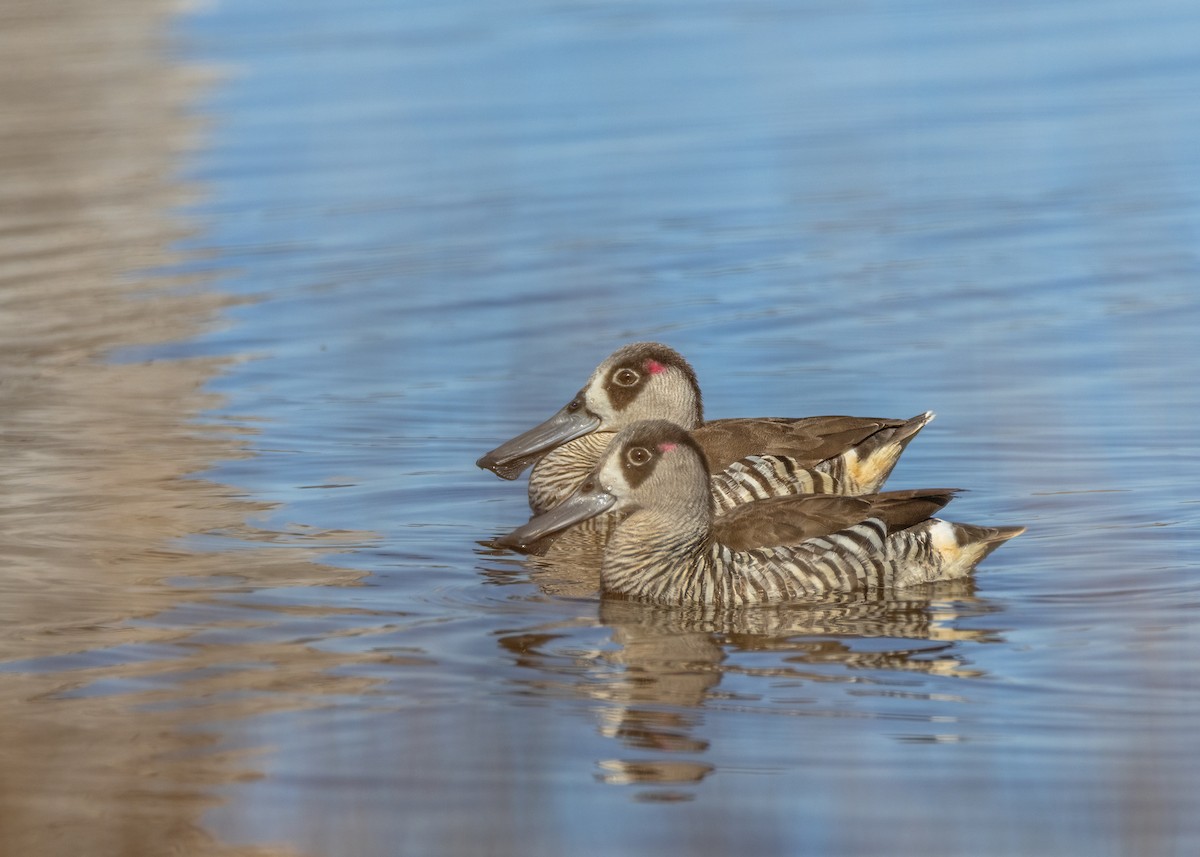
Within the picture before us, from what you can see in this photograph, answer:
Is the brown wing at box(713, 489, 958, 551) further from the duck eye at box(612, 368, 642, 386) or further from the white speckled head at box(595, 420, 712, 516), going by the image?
the duck eye at box(612, 368, 642, 386)

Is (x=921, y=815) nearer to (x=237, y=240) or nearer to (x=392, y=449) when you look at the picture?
(x=392, y=449)

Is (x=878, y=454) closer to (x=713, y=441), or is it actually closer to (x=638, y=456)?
(x=713, y=441)

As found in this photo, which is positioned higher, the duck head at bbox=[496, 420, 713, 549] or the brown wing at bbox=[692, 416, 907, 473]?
the brown wing at bbox=[692, 416, 907, 473]

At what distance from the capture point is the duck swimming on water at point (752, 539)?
908cm

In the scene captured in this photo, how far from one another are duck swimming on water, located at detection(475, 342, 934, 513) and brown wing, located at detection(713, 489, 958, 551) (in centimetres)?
110

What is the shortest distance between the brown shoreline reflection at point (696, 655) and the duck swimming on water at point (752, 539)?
96 millimetres

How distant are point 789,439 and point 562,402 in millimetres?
2499

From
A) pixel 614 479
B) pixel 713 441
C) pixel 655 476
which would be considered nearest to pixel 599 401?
pixel 713 441

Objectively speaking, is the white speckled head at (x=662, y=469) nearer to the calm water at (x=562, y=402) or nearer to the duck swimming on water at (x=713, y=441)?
the calm water at (x=562, y=402)

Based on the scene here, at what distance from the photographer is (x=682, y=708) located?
7.55 m

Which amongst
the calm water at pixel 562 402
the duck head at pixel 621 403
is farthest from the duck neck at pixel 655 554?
the duck head at pixel 621 403

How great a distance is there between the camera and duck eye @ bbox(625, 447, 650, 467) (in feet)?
30.7

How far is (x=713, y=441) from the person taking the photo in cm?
1064

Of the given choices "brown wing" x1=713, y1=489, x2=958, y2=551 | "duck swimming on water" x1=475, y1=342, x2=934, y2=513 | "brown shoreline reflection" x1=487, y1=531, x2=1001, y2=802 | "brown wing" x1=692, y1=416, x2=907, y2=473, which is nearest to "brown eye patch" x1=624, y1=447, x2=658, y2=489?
"brown wing" x1=713, y1=489, x2=958, y2=551
